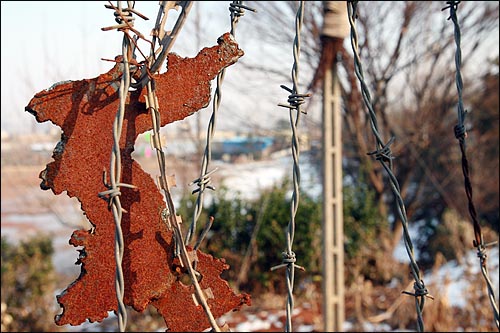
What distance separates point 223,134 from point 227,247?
1745 millimetres

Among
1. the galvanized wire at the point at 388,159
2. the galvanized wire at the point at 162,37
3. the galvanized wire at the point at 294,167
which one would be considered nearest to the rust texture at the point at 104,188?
the galvanized wire at the point at 162,37

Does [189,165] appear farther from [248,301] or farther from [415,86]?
[248,301]

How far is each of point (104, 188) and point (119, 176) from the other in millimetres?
130

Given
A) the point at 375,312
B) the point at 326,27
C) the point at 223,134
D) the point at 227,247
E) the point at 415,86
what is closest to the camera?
the point at 326,27

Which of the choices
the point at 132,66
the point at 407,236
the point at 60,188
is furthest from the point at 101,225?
the point at 407,236

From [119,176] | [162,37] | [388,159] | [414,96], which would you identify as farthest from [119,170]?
[414,96]

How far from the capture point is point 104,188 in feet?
2.87

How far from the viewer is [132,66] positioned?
2.84 ft

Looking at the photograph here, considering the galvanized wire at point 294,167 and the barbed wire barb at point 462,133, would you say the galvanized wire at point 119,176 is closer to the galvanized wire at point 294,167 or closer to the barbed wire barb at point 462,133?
the galvanized wire at point 294,167

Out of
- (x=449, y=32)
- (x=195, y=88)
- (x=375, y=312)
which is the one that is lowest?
(x=375, y=312)

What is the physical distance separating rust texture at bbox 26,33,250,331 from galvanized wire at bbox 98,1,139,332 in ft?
0.31

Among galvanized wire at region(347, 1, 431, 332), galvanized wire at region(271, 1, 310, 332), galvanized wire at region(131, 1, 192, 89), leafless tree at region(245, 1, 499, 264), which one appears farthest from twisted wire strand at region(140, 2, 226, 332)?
leafless tree at region(245, 1, 499, 264)

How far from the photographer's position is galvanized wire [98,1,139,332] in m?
0.73

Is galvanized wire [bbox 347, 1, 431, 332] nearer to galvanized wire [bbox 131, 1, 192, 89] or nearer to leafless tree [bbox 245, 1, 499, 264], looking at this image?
galvanized wire [bbox 131, 1, 192, 89]
